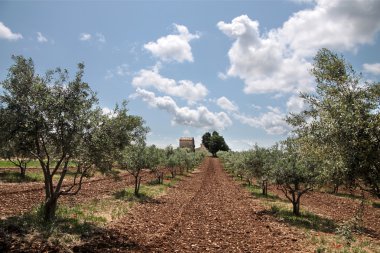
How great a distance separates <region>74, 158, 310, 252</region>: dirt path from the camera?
679 inches

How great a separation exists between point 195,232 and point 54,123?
10.7 meters

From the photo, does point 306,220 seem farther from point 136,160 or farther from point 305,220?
point 136,160

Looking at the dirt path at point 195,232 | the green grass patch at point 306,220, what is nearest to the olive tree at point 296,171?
the green grass patch at point 306,220

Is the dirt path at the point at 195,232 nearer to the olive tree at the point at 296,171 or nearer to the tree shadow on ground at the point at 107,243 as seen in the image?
the tree shadow on ground at the point at 107,243

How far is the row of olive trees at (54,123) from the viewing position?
17375 mm

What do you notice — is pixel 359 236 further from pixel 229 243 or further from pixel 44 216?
pixel 44 216

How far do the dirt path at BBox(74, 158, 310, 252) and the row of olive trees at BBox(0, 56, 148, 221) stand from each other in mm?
4300

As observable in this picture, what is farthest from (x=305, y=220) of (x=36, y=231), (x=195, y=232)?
(x=36, y=231)

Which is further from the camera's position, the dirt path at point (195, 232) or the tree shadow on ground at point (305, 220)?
the tree shadow on ground at point (305, 220)

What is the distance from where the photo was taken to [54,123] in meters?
17.9

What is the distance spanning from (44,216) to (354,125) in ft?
55.6

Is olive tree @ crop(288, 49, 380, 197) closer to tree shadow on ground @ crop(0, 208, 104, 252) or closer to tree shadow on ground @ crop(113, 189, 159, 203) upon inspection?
tree shadow on ground @ crop(0, 208, 104, 252)

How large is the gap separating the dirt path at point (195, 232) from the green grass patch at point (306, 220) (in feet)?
4.01

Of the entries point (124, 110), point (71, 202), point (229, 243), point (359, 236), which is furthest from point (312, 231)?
point (71, 202)
